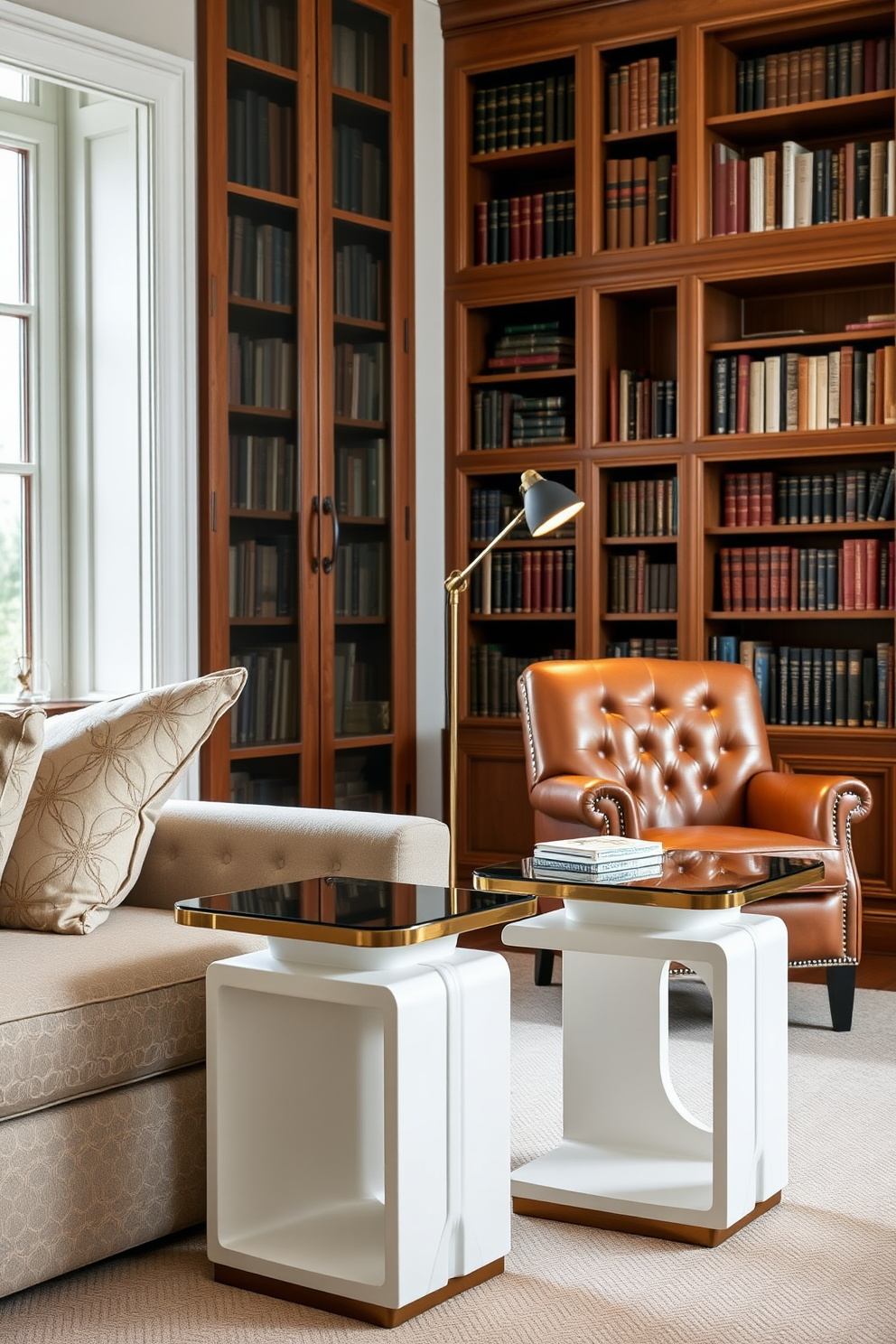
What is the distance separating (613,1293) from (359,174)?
3660mm

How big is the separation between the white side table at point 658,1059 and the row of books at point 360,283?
265 centimetres

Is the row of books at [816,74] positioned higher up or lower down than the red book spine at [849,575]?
higher up

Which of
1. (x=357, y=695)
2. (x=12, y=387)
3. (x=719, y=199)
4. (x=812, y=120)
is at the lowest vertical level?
(x=357, y=695)

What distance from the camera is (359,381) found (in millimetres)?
4867

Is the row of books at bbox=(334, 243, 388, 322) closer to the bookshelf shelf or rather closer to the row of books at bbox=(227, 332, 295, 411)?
the row of books at bbox=(227, 332, 295, 411)

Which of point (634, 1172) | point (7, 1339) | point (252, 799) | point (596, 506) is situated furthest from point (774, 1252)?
point (596, 506)


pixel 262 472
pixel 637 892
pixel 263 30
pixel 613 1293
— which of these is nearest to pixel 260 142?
pixel 263 30

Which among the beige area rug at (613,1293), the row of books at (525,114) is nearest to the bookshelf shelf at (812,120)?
the row of books at (525,114)

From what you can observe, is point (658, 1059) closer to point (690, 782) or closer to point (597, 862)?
point (597, 862)

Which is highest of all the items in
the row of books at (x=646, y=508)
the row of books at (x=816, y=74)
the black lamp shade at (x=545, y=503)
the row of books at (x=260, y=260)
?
the row of books at (x=816, y=74)

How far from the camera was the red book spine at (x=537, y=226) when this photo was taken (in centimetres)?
518

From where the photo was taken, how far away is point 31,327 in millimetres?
4383

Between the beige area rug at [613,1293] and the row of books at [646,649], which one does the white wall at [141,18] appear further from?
the beige area rug at [613,1293]

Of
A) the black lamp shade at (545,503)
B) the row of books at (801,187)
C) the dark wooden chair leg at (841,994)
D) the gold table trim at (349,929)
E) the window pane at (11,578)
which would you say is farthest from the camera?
the row of books at (801,187)
